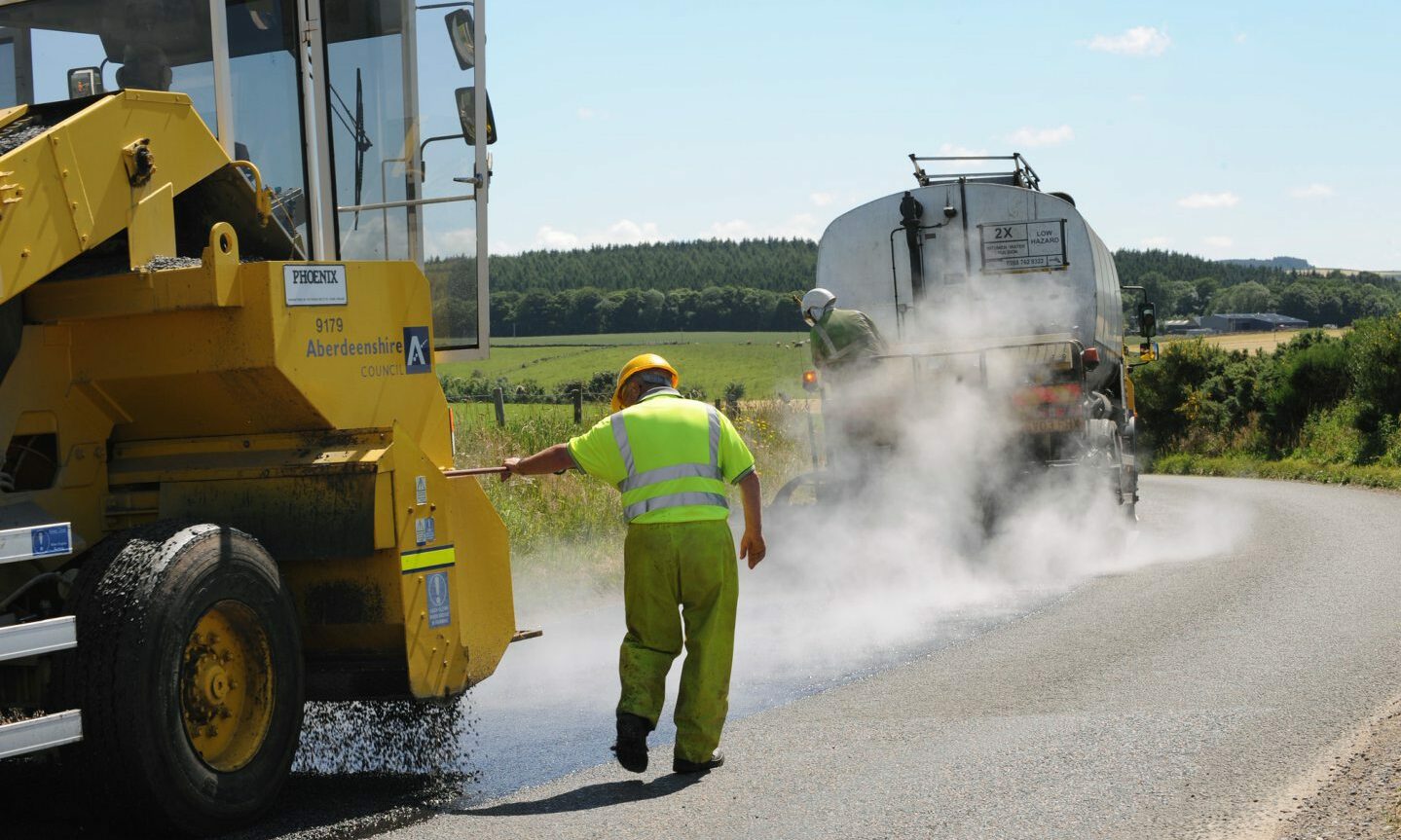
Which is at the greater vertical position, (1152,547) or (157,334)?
(157,334)

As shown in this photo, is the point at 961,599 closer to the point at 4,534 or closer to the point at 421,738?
the point at 421,738

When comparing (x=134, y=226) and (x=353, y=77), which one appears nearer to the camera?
(x=134, y=226)

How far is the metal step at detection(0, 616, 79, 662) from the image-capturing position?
4.43m

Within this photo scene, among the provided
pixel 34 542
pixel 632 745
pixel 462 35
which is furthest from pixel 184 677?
pixel 462 35

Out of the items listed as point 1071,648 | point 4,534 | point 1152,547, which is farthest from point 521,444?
point 4,534

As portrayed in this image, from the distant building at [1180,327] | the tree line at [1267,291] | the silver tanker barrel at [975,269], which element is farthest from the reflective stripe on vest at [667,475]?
the tree line at [1267,291]

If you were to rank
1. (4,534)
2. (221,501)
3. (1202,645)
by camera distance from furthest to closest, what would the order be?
(1202,645)
(221,501)
(4,534)

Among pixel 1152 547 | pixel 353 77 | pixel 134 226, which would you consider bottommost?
pixel 1152 547

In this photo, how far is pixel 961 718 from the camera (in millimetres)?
6504

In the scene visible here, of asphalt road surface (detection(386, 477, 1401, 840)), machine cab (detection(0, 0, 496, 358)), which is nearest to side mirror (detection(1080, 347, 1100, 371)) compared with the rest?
asphalt road surface (detection(386, 477, 1401, 840))

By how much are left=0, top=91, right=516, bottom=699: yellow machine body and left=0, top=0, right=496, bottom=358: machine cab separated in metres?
0.56

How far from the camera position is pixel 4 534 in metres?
4.54

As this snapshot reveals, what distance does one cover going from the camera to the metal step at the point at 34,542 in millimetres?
4551

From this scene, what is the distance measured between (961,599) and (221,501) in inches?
247
